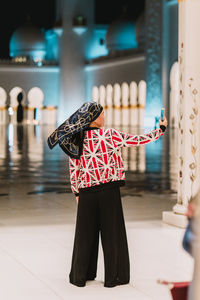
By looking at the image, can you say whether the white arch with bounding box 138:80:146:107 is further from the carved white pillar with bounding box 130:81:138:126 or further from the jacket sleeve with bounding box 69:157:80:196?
the jacket sleeve with bounding box 69:157:80:196

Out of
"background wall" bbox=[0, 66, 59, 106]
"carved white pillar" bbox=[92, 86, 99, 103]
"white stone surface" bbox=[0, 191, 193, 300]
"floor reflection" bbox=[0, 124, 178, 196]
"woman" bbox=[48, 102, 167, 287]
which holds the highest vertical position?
"background wall" bbox=[0, 66, 59, 106]

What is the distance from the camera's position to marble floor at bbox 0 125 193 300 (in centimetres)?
383

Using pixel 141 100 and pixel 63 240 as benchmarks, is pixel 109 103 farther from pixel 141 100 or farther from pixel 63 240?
pixel 63 240

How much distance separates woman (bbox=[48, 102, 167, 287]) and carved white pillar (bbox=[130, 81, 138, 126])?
38100 millimetres

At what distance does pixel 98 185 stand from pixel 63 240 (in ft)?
4.65

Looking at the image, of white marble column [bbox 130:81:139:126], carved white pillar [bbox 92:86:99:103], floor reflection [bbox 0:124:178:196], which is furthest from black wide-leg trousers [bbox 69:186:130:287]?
carved white pillar [bbox 92:86:99:103]

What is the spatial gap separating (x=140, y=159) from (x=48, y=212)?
7030 millimetres

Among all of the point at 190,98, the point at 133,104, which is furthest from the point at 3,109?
the point at 190,98

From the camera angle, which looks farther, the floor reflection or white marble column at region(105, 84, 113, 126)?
white marble column at region(105, 84, 113, 126)

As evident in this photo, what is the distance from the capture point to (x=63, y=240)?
5.20m

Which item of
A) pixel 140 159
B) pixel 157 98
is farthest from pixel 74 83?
pixel 140 159

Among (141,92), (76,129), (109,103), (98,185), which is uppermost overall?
(141,92)

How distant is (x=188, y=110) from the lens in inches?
226

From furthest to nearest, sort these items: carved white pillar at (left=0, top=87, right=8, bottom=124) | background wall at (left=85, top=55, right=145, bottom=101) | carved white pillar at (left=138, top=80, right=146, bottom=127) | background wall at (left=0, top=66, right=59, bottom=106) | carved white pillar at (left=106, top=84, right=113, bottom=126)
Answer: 1. carved white pillar at (left=0, top=87, right=8, bottom=124)
2. background wall at (left=0, top=66, right=59, bottom=106)
3. carved white pillar at (left=106, top=84, right=113, bottom=126)
4. carved white pillar at (left=138, top=80, right=146, bottom=127)
5. background wall at (left=85, top=55, right=145, bottom=101)
